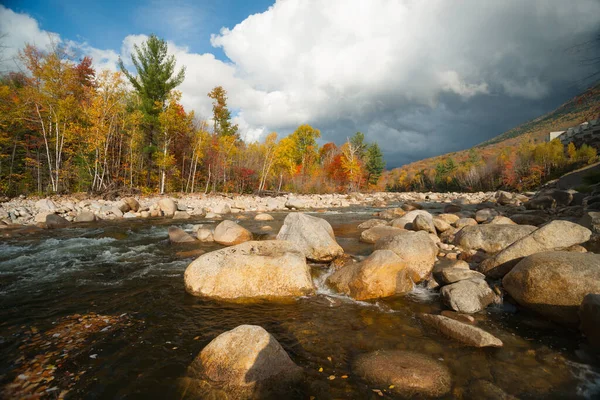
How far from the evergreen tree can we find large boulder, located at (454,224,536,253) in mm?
49348

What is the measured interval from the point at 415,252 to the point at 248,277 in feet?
13.3

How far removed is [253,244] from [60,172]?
2377cm

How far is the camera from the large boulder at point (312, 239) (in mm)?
7207

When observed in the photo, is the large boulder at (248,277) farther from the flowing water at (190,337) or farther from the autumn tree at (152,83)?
the autumn tree at (152,83)

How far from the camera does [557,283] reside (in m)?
4.20

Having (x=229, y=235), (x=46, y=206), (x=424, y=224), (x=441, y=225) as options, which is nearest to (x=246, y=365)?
(x=229, y=235)

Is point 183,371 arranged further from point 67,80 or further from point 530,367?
point 67,80

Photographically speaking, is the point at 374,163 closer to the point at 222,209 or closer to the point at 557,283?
the point at 222,209

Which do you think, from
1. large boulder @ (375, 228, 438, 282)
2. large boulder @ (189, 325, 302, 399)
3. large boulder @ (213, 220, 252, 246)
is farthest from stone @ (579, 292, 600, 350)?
large boulder @ (213, 220, 252, 246)

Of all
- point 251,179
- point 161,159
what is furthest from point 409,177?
point 161,159

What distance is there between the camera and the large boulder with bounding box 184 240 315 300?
5.39m

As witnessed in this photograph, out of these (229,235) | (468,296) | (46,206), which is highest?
(46,206)

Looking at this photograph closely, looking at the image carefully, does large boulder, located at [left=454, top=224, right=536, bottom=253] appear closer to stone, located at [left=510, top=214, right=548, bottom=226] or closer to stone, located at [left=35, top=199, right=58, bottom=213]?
stone, located at [left=510, top=214, right=548, bottom=226]

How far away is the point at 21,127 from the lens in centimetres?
2048
